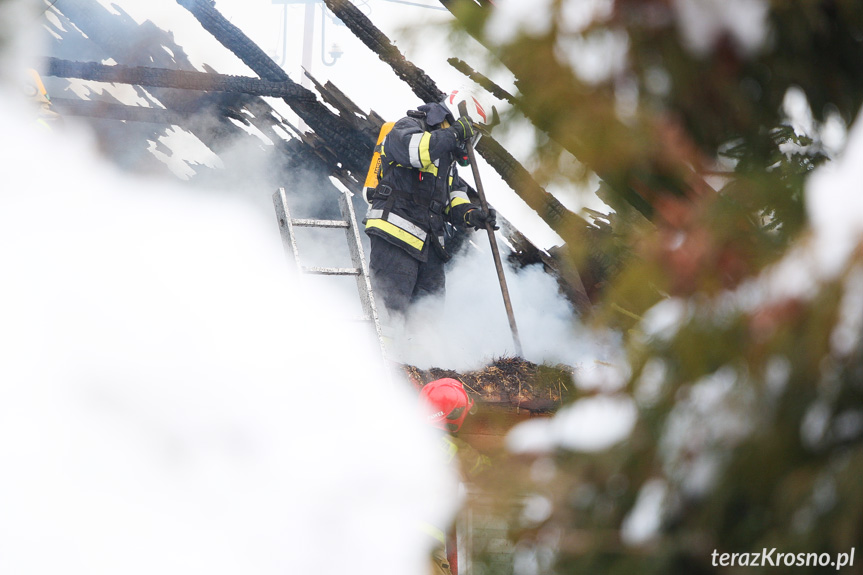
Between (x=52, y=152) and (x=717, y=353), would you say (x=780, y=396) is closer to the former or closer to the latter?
(x=717, y=353)

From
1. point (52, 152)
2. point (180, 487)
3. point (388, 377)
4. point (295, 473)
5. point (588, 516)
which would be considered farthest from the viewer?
point (52, 152)

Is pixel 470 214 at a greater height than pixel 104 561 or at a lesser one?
greater

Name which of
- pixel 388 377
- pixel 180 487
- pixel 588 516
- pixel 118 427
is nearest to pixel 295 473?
pixel 180 487

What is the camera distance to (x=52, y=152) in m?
4.83

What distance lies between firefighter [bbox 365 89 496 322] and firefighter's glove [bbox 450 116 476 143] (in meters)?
0.03

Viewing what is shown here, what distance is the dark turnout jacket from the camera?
5285 mm

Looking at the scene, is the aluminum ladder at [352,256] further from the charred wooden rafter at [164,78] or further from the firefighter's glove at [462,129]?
the charred wooden rafter at [164,78]

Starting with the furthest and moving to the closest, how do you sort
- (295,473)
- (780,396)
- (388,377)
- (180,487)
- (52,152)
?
(52,152) → (388,377) → (295,473) → (180,487) → (780,396)

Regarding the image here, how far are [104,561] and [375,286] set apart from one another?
3478 millimetres

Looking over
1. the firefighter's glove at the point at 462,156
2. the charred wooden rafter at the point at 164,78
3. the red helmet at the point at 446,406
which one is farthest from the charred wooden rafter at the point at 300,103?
the red helmet at the point at 446,406

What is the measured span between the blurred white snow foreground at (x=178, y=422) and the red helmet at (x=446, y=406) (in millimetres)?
107

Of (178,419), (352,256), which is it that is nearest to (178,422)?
A: (178,419)

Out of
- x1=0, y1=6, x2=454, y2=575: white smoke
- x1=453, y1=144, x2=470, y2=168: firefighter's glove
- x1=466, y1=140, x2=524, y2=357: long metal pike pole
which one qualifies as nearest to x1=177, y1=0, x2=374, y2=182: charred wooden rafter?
x1=453, y1=144, x2=470, y2=168: firefighter's glove

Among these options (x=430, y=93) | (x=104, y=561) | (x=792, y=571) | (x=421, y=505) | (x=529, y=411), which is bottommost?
(x=792, y=571)
